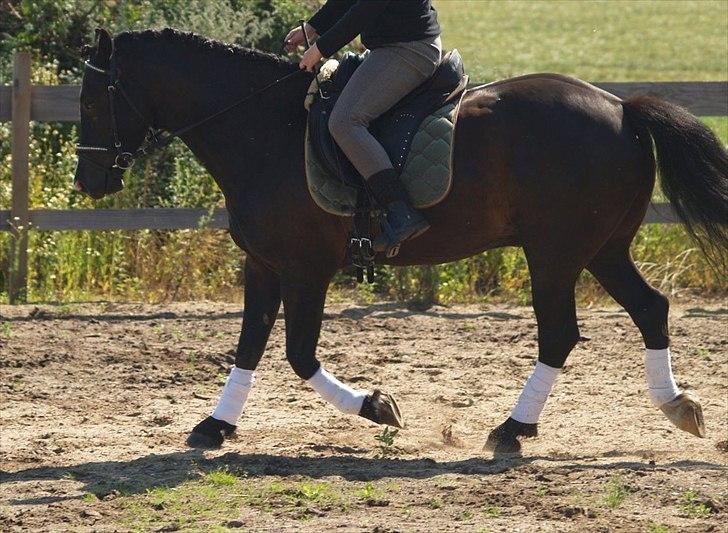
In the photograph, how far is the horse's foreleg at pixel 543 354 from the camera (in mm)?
6449

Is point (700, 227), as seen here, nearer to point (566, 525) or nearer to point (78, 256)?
point (566, 525)

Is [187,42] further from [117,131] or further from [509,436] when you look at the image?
[509,436]

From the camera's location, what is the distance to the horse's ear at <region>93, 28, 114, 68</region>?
651 centimetres

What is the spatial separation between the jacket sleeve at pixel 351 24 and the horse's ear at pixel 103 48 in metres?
1.18

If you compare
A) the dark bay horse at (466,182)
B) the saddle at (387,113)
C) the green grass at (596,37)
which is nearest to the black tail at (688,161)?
the dark bay horse at (466,182)

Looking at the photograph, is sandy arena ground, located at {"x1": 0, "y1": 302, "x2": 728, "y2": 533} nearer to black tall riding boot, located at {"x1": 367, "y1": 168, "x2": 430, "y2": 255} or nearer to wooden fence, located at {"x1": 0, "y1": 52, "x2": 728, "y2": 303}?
wooden fence, located at {"x1": 0, "y1": 52, "x2": 728, "y2": 303}

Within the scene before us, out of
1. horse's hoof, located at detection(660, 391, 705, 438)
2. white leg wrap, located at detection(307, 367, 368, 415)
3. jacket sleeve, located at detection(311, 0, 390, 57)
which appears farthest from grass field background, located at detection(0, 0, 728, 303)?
jacket sleeve, located at detection(311, 0, 390, 57)

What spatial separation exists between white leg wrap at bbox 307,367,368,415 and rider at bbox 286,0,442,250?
32.8 inches

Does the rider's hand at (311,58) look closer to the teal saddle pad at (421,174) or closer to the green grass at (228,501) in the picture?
the teal saddle pad at (421,174)

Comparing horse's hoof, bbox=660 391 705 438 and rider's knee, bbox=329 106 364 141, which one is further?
horse's hoof, bbox=660 391 705 438

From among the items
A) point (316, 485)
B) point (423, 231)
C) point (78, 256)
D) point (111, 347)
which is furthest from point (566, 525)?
point (78, 256)

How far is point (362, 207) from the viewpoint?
6371 millimetres

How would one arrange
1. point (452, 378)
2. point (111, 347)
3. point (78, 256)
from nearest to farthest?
point (452, 378)
point (111, 347)
point (78, 256)

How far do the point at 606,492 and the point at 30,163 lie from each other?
782cm
